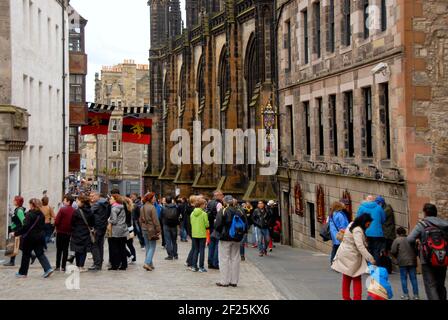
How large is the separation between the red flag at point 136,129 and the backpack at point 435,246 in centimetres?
3339

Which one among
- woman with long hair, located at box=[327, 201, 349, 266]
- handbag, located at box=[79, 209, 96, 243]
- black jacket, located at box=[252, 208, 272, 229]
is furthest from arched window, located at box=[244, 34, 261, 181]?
woman with long hair, located at box=[327, 201, 349, 266]

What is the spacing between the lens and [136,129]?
143 ft

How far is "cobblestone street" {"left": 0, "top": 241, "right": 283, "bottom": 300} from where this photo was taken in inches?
459

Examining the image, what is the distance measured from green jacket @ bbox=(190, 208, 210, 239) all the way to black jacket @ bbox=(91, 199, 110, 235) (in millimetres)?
1787

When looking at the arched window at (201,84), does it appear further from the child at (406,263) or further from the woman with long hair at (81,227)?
the child at (406,263)

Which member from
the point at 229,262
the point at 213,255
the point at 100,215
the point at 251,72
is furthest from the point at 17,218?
the point at 251,72

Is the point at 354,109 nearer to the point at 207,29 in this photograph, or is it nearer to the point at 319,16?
the point at 319,16

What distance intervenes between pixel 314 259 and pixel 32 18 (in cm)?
1283

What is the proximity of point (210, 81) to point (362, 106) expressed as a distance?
95.4ft

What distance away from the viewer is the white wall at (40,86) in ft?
73.3

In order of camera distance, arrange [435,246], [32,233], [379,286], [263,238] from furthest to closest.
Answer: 1. [263,238]
2. [32,233]
3. [435,246]
4. [379,286]

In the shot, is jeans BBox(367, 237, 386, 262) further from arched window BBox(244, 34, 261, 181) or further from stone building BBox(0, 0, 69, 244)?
arched window BBox(244, 34, 261, 181)

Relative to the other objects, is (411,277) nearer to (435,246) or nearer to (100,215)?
(435,246)
